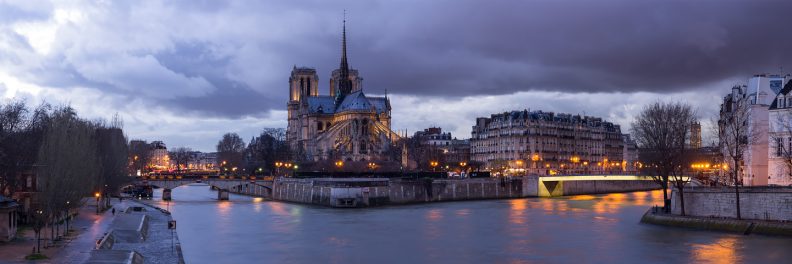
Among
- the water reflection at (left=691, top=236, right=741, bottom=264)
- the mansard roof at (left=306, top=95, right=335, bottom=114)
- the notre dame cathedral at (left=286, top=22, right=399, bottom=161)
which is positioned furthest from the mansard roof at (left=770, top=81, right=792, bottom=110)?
the mansard roof at (left=306, top=95, right=335, bottom=114)

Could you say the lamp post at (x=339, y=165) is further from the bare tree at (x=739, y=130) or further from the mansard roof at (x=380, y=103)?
the bare tree at (x=739, y=130)

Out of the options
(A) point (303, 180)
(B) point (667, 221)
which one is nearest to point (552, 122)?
(A) point (303, 180)

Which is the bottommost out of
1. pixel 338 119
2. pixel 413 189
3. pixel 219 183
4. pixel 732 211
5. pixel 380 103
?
pixel 732 211

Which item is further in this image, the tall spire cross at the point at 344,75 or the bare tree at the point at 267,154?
the tall spire cross at the point at 344,75

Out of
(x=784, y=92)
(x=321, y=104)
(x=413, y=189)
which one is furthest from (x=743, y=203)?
(x=321, y=104)

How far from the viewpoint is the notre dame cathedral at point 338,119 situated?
139 meters

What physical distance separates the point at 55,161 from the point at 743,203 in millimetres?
33523

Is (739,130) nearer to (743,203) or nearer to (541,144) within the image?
(743,203)

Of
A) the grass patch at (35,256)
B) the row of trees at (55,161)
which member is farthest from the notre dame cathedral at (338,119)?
the grass patch at (35,256)

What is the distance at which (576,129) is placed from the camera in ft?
458

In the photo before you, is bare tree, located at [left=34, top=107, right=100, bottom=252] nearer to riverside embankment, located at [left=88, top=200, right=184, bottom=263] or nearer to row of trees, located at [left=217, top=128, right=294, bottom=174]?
riverside embankment, located at [left=88, top=200, right=184, bottom=263]

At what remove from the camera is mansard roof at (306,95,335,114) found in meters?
158

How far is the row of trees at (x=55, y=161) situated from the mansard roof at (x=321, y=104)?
270ft

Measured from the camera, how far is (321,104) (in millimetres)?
160000
